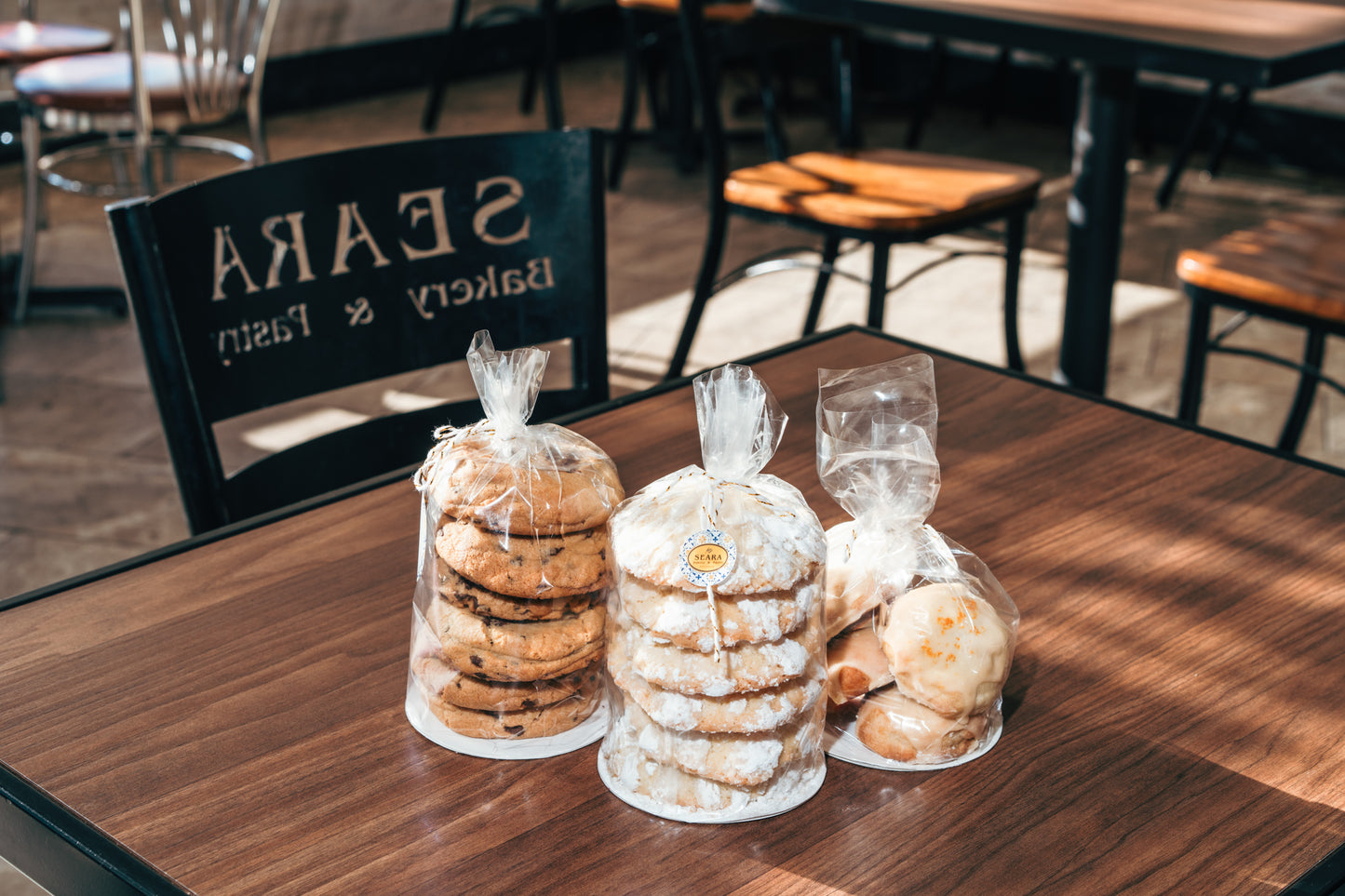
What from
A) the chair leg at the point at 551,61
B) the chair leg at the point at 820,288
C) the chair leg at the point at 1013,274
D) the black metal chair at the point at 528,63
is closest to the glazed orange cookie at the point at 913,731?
the chair leg at the point at 1013,274

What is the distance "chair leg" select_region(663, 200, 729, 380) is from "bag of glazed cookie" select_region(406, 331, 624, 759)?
1.56 metres

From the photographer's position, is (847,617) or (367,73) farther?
(367,73)

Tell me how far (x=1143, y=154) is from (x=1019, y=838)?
4.66m

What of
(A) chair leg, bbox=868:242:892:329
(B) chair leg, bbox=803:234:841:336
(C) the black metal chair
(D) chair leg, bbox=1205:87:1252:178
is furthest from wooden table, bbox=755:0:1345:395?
(D) chair leg, bbox=1205:87:1252:178

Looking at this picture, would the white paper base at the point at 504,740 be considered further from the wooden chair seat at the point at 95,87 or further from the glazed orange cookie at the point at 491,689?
the wooden chair seat at the point at 95,87

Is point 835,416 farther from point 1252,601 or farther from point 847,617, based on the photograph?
point 1252,601

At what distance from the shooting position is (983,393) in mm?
1011

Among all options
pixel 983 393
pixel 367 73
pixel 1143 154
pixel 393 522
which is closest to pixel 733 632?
pixel 393 522

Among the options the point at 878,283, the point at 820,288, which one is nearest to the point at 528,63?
the point at 820,288

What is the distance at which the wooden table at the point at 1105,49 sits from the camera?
1.59m

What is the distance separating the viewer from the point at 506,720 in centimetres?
61

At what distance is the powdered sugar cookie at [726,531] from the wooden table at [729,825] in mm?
115

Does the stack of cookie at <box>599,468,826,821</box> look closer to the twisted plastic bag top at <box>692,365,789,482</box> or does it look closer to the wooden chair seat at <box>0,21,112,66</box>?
the twisted plastic bag top at <box>692,365,789,482</box>

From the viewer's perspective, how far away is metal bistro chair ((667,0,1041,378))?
1.90 m
